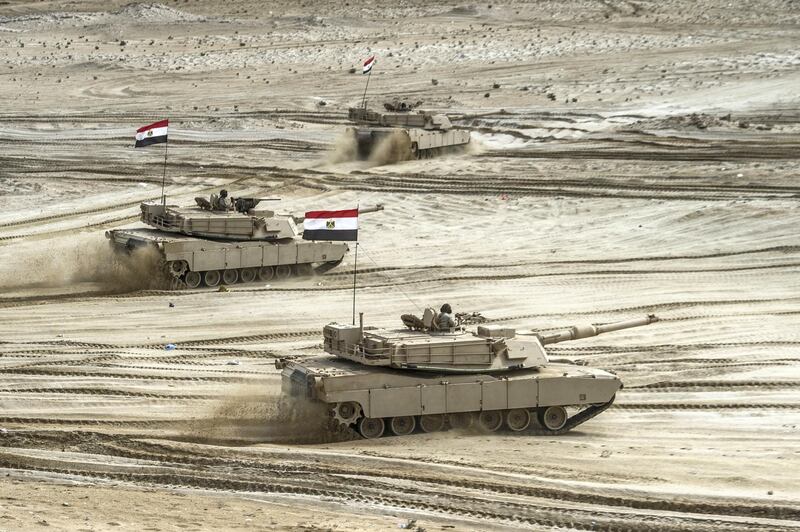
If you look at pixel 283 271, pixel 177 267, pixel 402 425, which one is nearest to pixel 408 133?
pixel 283 271

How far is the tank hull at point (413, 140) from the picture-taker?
40.4 meters

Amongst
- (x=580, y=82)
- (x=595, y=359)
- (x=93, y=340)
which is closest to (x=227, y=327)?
(x=93, y=340)

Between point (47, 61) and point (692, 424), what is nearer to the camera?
point (692, 424)

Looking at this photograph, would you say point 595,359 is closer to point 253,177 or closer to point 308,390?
point 308,390

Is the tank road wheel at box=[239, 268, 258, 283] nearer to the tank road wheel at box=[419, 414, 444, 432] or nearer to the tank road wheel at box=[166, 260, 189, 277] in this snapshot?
the tank road wheel at box=[166, 260, 189, 277]

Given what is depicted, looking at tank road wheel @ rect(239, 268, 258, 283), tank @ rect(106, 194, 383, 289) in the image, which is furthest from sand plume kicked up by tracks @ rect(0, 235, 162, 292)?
tank road wheel @ rect(239, 268, 258, 283)

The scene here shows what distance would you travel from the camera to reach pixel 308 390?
58.6ft

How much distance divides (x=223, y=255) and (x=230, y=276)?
66 centimetres

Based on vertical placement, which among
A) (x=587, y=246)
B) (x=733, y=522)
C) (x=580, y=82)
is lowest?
(x=733, y=522)

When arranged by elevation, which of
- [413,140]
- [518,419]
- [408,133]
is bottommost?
[518,419]

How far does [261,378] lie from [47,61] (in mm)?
42574

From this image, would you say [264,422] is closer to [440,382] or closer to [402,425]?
[402,425]

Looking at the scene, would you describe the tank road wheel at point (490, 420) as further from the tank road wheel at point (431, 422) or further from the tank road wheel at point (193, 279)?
the tank road wheel at point (193, 279)

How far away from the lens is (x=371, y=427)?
1822 centimetres
